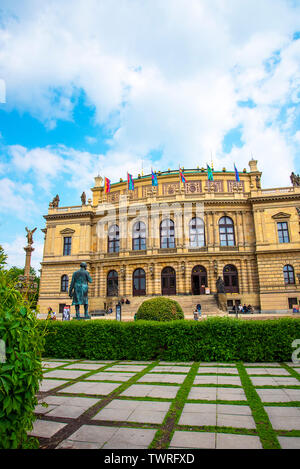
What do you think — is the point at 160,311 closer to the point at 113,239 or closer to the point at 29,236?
the point at 113,239

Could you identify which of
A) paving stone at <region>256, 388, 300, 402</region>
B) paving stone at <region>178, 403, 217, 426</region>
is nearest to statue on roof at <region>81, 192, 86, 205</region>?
paving stone at <region>256, 388, 300, 402</region>

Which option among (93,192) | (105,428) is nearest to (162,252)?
(93,192)

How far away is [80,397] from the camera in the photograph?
6.40 metres

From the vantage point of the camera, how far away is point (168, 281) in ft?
115

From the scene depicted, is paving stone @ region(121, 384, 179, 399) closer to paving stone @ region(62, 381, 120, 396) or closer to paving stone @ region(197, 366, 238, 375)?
paving stone @ region(62, 381, 120, 396)

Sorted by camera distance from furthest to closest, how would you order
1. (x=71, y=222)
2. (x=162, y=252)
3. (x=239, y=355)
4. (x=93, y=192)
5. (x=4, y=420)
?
1. (x=93, y=192)
2. (x=71, y=222)
3. (x=162, y=252)
4. (x=239, y=355)
5. (x=4, y=420)

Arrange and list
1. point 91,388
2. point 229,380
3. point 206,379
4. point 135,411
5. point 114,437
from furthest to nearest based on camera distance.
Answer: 1. point 206,379
2. point 229,380
3. point 91,388
4. point 135,411
5. point 114,437

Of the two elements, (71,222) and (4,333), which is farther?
(71,222)

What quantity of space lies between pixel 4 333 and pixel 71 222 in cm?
3699

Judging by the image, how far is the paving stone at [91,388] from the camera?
22.2 ft

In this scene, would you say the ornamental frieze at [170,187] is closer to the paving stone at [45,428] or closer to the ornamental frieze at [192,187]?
the ornamental frieze at [192,187]

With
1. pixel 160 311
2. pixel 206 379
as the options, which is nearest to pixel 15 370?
pixel 206 379

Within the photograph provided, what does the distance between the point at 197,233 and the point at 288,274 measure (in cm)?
1144

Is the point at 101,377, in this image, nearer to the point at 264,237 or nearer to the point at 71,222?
the point at 264,237
